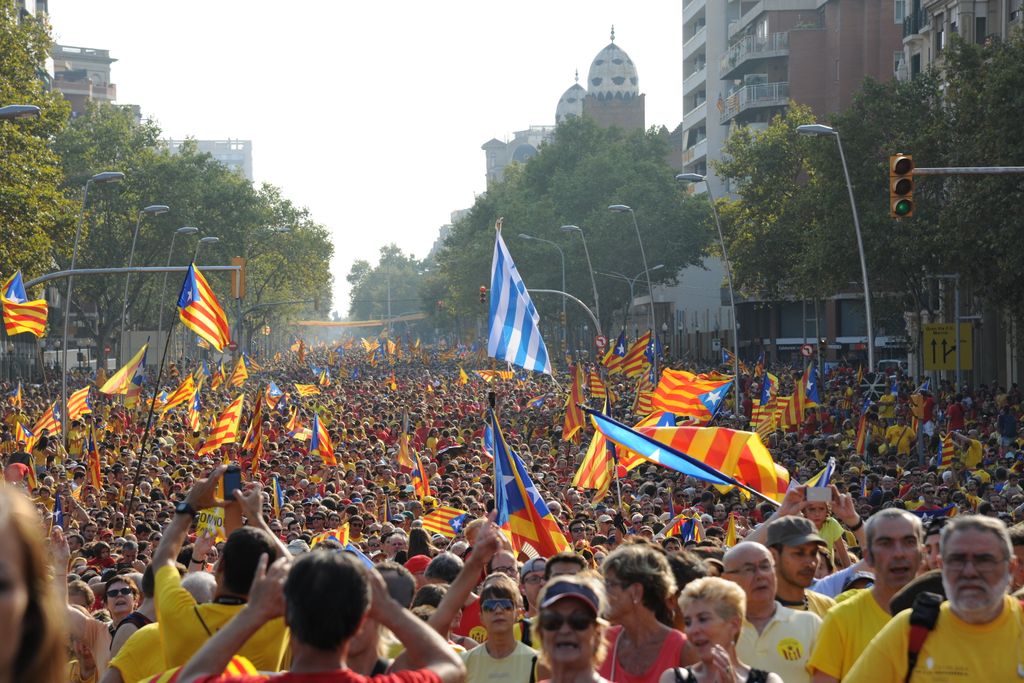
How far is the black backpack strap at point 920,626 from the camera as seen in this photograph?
14.8 ft

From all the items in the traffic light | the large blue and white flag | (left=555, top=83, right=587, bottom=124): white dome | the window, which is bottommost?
the large blue and white flag

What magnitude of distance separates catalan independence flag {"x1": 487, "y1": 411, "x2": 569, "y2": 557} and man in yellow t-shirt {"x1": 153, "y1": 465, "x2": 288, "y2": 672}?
5100 millimetres

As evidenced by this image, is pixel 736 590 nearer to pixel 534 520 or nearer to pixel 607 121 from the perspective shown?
pixel 534 520

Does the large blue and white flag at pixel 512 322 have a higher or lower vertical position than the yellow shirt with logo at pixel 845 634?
higher

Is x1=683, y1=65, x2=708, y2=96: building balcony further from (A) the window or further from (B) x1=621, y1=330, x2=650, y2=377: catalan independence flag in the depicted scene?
(B) x1=621, y1=330, x2=650, y2=377: catalan independence flag

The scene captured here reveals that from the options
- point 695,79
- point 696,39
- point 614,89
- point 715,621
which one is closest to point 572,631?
point 715,621

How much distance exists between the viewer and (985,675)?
445 cm

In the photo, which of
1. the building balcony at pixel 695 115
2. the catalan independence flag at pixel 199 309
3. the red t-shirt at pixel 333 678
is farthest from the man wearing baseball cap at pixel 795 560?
the building balcony at pixel 695 115

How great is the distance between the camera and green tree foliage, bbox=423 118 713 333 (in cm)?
7288

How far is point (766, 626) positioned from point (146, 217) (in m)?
65.0

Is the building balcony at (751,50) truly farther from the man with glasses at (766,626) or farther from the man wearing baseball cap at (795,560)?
the man with glasses at (766,626)

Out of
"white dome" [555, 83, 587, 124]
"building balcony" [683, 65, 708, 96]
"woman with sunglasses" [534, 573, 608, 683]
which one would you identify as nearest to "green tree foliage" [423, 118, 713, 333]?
"building balcony" [683, 65, 708, 96]

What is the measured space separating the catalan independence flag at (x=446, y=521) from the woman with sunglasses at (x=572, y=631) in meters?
9.09

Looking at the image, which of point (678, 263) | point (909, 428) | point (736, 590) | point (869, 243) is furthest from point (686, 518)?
point (678, 263)
